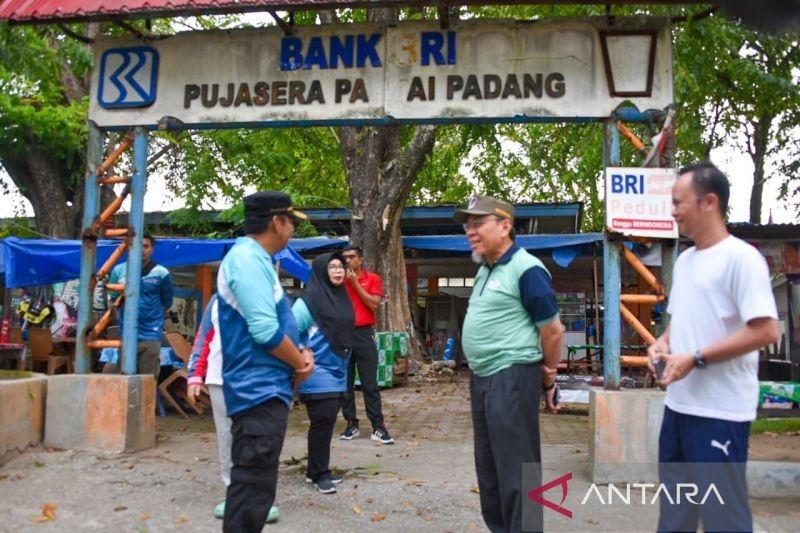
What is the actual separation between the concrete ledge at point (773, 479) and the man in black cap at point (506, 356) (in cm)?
241

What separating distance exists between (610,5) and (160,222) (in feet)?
47.3

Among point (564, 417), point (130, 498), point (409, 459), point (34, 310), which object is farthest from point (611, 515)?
point (34, 310)

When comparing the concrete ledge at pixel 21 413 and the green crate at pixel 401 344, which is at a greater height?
the green crate at pixel 401 344

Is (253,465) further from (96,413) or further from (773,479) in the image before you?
(773,479)

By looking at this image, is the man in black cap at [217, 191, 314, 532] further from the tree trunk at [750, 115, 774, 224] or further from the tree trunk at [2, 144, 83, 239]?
the tree trunk at [750, 115, 774, 224]

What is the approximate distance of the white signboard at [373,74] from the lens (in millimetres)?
6418

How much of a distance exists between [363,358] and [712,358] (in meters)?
4.80

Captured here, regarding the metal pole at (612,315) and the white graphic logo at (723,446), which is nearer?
the white graphic logo at (723,446)

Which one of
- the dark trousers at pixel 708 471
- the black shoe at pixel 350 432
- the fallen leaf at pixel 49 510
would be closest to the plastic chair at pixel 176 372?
the black shoe at pixel 350 432

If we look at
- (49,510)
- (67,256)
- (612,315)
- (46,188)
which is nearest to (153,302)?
Result: (67,256)

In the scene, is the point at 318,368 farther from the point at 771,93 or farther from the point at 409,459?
the point at 771,93

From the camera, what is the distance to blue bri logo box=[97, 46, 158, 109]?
22.9 ft

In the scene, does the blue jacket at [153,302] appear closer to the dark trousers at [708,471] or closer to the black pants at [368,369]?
the black pants at [368,369]

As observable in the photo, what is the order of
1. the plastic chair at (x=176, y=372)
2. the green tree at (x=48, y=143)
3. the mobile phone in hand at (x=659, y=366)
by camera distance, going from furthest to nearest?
the green tree at (x=48, y=143) → the plastic chair at (x=176, y=372) → the mobile phone in hand at (x=659, y=366)
